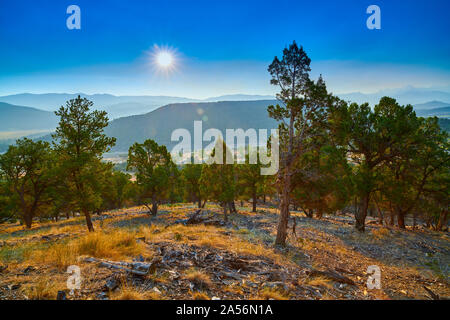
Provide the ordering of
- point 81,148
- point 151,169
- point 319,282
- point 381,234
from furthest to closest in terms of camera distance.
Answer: point 151,169 < point 381,234 < point 81,148 < point 319,282

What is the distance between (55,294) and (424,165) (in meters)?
29.9

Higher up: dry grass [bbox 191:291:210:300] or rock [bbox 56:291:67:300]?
rock [bbox 56:291:67:300]

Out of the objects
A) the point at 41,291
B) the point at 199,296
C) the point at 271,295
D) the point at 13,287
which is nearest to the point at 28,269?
the point at 13,287

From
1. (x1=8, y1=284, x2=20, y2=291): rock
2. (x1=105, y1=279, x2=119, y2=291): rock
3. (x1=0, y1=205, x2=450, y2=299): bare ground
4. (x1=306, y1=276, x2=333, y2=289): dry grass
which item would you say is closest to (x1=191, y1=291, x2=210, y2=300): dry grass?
(x1=0, y1=205, x2=450, y2=299): bare ground

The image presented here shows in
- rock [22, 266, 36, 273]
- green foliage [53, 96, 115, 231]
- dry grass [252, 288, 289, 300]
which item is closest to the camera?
dry grass [252, 288, 289, 300]

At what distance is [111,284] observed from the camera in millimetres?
5918

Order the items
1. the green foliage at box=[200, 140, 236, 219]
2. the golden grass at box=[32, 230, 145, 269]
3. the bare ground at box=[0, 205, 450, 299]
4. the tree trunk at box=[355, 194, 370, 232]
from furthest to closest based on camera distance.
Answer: the green foliage at box=[200, 140, 236, 219], the tree trunk at box=[355, 194, 370, 232], the golden grass at box=[32, 230, 145, 269], the bare ground at box=[0, 205, 450, 299]

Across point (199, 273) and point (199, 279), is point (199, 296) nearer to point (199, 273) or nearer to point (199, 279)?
point (199, 279)

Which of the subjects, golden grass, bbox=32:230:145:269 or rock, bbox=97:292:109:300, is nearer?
rock, bbox=97:292:109:300

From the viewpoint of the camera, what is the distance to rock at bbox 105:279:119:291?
19.0 feet

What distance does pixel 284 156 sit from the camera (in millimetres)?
14570

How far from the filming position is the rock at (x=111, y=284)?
5.79m

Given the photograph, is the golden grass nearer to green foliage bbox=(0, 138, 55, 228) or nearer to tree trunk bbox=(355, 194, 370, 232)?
tree trunk bbox=(355, 194, 370, 232)
